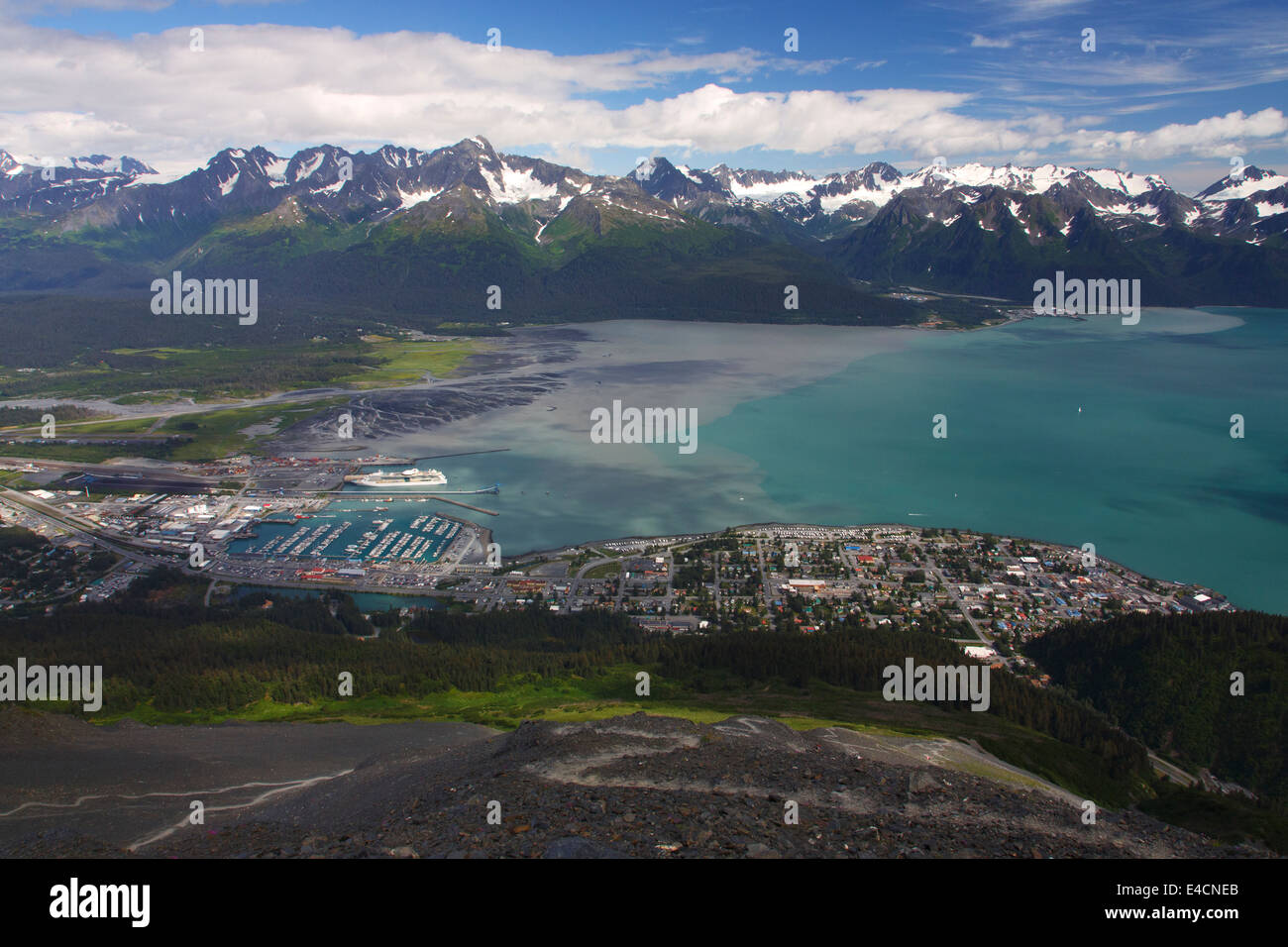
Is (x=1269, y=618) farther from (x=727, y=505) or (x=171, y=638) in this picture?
(x=171, y=638)

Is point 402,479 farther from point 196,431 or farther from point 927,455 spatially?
point 927,455

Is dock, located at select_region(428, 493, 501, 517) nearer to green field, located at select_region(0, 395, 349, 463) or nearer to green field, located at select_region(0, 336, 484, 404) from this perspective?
green field, located at select_region(0, 395, 349, 463)

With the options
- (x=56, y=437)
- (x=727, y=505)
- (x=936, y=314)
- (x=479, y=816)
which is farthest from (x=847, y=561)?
(x=936, y=314)

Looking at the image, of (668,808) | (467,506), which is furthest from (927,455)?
(668,808)

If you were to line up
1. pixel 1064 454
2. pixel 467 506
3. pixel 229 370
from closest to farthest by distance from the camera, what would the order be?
pixel 467 506 < pixel 1064 454 < pixel 229 370

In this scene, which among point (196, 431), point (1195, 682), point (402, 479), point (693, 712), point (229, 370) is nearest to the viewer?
point (693, 712)

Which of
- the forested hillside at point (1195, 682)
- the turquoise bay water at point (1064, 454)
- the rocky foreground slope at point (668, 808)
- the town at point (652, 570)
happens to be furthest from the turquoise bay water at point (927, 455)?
the rocky foreground slope at point (668, 808)
